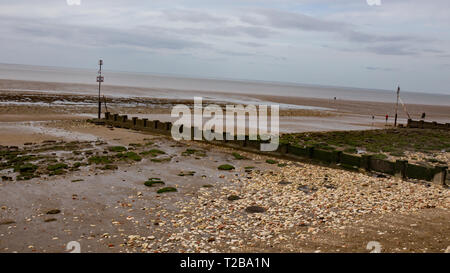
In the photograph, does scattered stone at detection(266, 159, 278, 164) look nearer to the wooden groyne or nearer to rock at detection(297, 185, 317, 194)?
rock at detection(297, 185, 317, 194)

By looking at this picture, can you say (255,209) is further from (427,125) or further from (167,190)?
(427,125)

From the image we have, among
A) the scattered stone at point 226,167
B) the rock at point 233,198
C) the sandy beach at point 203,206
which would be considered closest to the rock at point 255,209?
the sandy beach at point 203,206

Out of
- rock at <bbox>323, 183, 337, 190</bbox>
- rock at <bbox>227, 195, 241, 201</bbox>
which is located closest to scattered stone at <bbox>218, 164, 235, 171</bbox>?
rock at <bbox>227, 195, 241, 201</bbox>

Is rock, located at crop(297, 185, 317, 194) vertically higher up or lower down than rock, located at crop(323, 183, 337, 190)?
lower down

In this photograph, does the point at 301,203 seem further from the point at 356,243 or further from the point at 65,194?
the point at 65,194

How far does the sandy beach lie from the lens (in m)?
9.02

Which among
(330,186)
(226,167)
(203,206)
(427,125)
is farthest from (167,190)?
(427,125)

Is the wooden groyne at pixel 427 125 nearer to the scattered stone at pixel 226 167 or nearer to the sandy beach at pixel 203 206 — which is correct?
the sandy beach at pixel 203 206

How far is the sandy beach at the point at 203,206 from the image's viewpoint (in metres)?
9.02

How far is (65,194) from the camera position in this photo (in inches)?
499

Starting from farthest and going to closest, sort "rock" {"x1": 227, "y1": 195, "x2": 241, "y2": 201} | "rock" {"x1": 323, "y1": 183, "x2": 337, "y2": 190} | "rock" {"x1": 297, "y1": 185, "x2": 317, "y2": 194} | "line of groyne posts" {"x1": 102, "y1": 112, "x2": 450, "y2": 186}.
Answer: "line of groyne posts" {"x1": 102, "y1": 112, "x2": 450, "y2": 186} → "rock" {"x1": 323, "y1": 183, "x2": 337, "y2": 190} → "rock" {"x1": 297, "y1": 185, "x2": 317, "y2": 194} → "rock" {"x1": 227, "y1": 195, "x2": 241, "y2": 201}

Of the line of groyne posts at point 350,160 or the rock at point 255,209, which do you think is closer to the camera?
the rock at point 255,209
